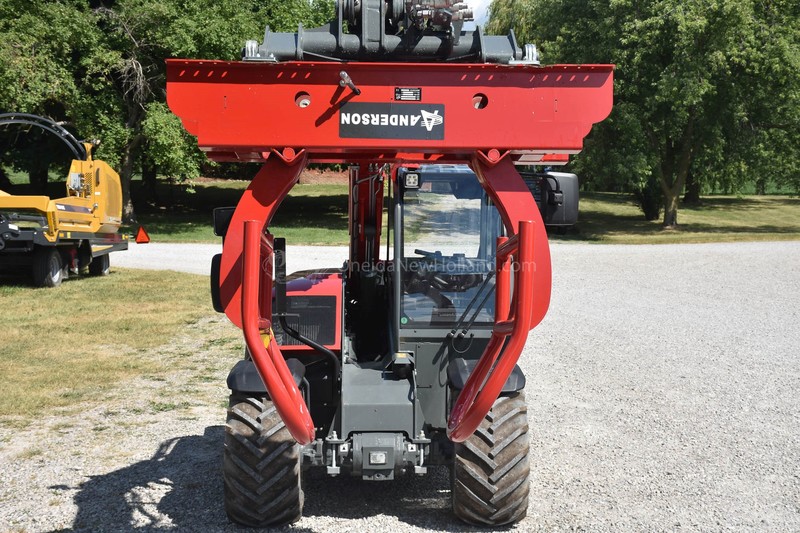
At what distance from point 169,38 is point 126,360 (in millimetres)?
16954

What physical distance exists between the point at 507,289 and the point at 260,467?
187 centimetres

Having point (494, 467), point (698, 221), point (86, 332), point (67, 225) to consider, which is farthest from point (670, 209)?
point (494, 467)

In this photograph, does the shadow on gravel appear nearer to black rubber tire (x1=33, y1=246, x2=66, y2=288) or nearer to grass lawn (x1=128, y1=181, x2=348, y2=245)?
black rubber tire (x1=33, y1=246, x2=66, y2=288)

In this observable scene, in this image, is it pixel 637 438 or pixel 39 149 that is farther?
pixel 39 149

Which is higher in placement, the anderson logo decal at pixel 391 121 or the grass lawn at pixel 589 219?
the anderson logo decal at pixel 391 121

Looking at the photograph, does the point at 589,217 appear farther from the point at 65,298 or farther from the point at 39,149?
the point at 65,298

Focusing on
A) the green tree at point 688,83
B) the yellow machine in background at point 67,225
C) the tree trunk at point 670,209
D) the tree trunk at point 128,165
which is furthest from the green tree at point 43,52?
the tree trunk at point 670,209

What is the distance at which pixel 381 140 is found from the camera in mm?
4148

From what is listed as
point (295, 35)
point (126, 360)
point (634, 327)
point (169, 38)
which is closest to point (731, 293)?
point (634, 327)

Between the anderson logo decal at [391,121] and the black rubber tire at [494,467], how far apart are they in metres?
1.85

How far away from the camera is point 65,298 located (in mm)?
14953

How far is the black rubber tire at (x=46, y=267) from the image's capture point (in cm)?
1595

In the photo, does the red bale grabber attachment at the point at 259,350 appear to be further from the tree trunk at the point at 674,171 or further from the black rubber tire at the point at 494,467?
the tree trunk at the point at 674,171

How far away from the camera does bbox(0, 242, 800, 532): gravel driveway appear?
555 centimetres
